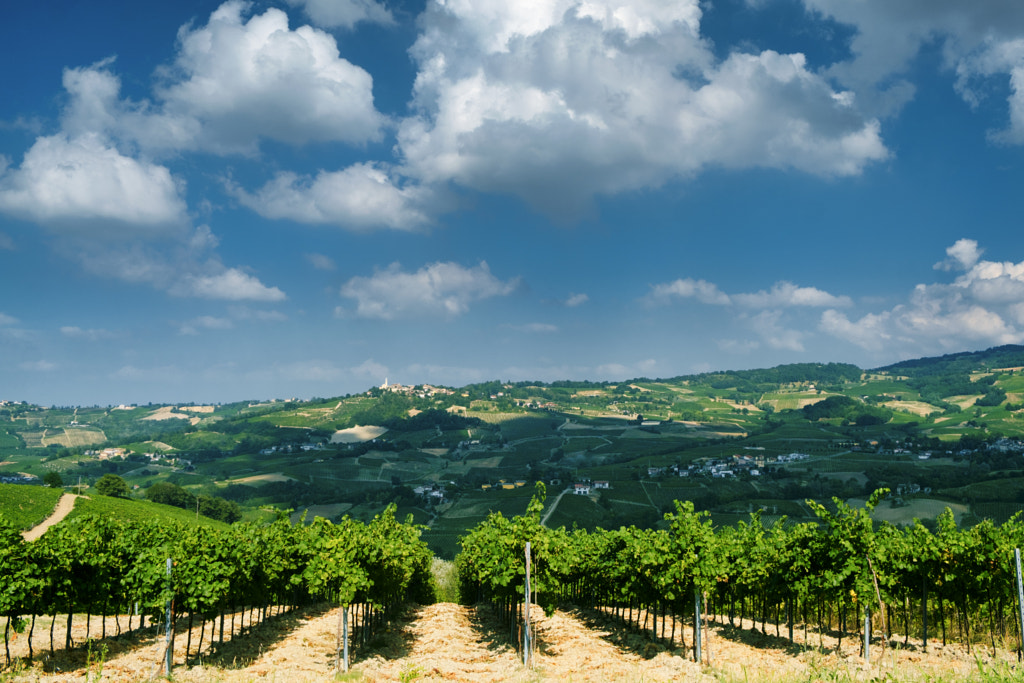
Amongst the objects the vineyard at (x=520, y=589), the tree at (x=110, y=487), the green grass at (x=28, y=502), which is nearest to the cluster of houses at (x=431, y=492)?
the tree at (x=110, y=487)

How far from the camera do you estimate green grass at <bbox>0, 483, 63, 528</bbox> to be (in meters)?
71.6

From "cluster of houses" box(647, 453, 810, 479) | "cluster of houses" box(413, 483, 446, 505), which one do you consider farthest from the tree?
"cluster of houses" box(647, 453, 810, 479)

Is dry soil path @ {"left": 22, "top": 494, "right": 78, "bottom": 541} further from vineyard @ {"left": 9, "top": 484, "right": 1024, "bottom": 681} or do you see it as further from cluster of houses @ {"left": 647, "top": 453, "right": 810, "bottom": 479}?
cluster of houses @ {"left": 647, "top": 453, "right": 810, "bottom": 479}

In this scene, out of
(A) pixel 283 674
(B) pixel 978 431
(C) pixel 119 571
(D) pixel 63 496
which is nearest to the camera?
(A) pixel 283 674

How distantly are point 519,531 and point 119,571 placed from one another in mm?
14238

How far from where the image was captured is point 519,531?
20.0 m

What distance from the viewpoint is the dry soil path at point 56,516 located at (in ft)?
223

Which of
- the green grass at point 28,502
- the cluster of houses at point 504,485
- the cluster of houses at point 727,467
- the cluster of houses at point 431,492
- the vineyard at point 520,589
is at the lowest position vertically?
the cluster of houses at point 431,492

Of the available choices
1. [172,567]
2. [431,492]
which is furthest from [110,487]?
[172,567]

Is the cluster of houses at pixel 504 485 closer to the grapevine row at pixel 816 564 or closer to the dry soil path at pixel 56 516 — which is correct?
the dry soil path at pixel 56 516

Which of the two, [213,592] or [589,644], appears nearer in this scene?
[213,592]

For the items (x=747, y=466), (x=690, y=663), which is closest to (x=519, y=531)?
(x=690, y=663)

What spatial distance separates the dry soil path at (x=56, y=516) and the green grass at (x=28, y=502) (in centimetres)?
53

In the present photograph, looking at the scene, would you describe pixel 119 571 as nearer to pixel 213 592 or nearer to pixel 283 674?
pixel 213 592
